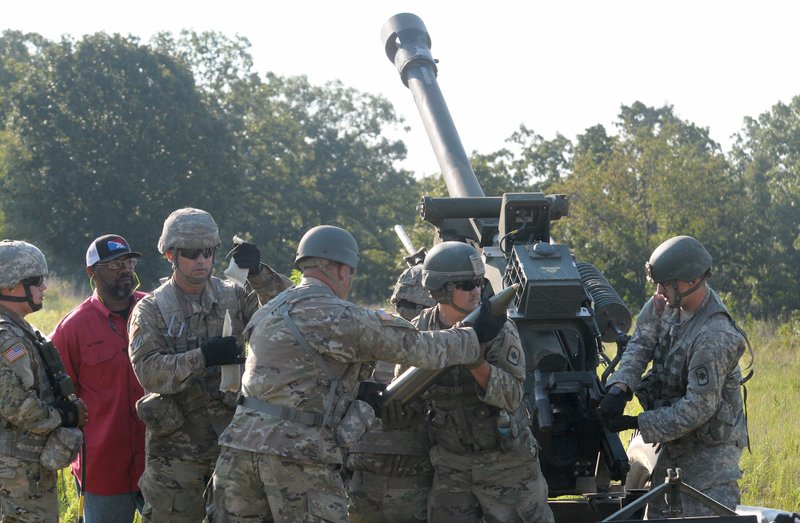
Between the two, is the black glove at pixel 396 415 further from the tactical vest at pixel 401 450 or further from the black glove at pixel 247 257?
the black glove at pixel 247 257

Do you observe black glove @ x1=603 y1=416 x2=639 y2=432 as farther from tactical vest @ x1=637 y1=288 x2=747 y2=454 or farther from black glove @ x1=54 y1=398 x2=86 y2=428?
black glove @ x1=54 y1=398 x2=86 y2=428

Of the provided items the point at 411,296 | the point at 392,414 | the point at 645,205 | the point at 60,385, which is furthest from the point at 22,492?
the point at 645,205

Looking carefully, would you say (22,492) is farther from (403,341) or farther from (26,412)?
(403,341)

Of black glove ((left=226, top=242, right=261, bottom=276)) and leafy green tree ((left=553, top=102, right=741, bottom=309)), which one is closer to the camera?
black glove ((left=226, top=242, right=261, bottom=276))

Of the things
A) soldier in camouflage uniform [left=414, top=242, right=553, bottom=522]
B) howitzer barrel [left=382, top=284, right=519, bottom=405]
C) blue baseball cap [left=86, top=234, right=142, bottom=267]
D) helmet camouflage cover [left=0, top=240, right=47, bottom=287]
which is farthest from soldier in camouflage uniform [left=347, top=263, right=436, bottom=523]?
helmet camouflage cover [left=0, top=240, right=47, bottom=287]

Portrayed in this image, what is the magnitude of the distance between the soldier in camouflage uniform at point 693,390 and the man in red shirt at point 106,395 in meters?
2.74

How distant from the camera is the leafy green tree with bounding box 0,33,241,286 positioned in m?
34.3

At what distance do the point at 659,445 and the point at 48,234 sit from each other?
2996 cm

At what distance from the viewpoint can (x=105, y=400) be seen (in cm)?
699

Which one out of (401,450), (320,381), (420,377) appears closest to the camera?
(320,381)

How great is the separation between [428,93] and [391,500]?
4738mm

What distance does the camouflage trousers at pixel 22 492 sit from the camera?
243 inches

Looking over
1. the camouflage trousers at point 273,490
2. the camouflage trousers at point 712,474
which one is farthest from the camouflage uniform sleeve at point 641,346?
the camouflage trousers at point 273,490

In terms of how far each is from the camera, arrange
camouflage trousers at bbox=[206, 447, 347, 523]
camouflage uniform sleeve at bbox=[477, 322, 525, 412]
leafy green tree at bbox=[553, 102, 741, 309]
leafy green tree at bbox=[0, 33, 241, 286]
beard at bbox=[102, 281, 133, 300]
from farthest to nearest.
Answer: leafy green tree at bbox=[0, 33, 241, 286] → leafy green tree at bbox=[553, 102, 741, 309] → beard at bbox=[102, 281, 133, 300] → camouflage uniform sleeve at bbox=[477, 322, 525, 412] → camouflage trousers at bbox=[206, 447, 347, 523]
